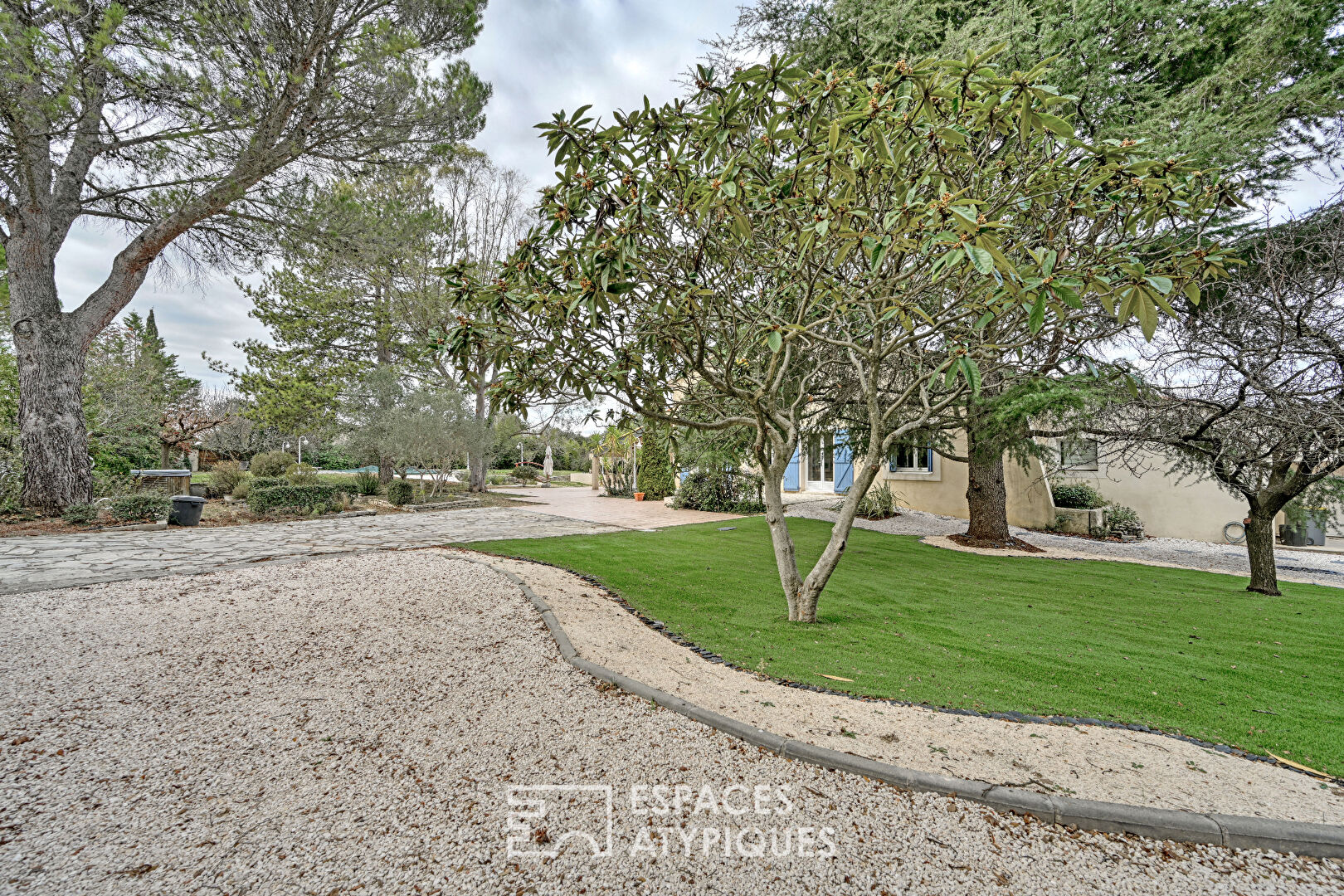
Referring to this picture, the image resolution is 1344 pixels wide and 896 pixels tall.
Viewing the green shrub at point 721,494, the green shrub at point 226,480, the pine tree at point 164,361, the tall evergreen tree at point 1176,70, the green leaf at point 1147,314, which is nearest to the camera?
the green leaf at point 1147,314

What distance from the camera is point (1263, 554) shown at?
618cm

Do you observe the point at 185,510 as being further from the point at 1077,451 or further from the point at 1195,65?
the point at 1195,65

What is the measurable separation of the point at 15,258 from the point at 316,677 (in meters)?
11.2

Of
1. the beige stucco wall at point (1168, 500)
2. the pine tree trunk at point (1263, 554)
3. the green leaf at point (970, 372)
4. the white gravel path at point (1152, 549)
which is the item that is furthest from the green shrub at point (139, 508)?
the beige stucco wall at point (1168, 500)

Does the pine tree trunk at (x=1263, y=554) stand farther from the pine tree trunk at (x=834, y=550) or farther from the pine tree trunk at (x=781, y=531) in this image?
the pine tree trunk at (x=781, y=531)

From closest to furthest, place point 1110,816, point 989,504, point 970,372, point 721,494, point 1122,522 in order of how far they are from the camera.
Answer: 1. point 1110,816
2. point 970,372
3. point 989,504
4. point 1122,522
5. point 721,494

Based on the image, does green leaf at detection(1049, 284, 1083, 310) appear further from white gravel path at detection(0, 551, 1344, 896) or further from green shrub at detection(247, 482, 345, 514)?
green shrub at detection(247, 482, 345, 514)

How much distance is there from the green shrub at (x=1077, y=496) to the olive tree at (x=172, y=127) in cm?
1559

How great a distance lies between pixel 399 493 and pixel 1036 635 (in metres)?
13.6

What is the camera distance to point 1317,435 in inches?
190

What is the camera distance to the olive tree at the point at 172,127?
24.5 feet

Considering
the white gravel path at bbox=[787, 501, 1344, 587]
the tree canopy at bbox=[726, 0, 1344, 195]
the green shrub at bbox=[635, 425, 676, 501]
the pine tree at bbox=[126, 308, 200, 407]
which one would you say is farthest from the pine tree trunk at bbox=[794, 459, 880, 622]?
the pine tree at bbox=[126, 308, 200, 407]

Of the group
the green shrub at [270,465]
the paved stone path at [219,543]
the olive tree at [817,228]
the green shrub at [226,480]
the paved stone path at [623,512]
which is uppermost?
the olive tree at [817,228]

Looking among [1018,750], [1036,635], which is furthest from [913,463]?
[1018,750]
